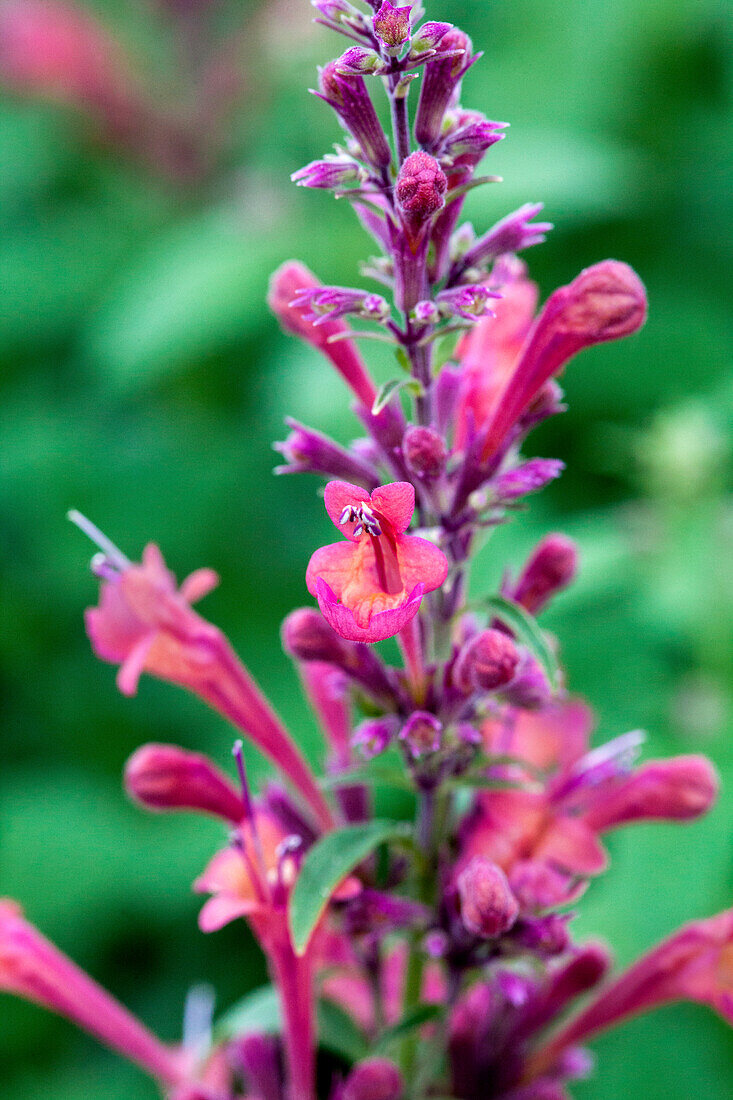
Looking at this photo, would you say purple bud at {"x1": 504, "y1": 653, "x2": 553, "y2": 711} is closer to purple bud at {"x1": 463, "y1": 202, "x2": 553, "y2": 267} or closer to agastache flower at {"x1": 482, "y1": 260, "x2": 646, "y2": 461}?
agastache flower at {"x1": 482, "y1": 260, "x2": 646, "y2": 461}

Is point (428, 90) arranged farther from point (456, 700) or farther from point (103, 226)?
point (103, 226)

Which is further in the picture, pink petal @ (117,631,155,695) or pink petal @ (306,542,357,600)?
pink petal @ (117,631,155,695)

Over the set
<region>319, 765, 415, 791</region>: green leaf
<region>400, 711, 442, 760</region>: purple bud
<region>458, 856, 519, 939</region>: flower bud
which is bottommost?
<region>458, 856, 519, 939</region>: flower bud

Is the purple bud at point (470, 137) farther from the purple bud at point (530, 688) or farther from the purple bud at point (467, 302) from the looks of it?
the purple bud at point (530, 688)

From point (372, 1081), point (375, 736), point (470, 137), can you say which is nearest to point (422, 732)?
point (375, 736)

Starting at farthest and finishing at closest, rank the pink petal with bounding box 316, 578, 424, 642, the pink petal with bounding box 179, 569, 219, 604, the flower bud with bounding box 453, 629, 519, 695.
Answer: the pink petal with bounding box 179, 569, 219, 604, the flower bud with bounding box 453, 629, 519, 695, the pink petal with bounding box 316, 578, 424, 642

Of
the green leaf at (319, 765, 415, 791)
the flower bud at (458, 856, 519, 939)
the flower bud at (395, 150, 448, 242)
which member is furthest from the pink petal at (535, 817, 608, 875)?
the flower bud at (395, 150, 448, 242)
